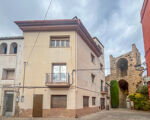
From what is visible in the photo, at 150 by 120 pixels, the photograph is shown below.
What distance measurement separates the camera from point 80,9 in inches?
317

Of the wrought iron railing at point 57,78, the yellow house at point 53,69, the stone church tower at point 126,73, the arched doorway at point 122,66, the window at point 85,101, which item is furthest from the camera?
the arched doorway at point 122,66

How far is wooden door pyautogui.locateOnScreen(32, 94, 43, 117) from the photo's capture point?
34.9 ft

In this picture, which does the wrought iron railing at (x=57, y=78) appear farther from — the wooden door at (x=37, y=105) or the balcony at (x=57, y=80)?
the wooden door at (x=37, y=105)

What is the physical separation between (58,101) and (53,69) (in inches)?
104

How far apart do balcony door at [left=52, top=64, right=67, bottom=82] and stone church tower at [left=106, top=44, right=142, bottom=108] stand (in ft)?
40.6

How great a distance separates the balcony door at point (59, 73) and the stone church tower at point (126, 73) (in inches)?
487

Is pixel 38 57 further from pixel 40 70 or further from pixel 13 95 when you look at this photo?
pixel 13 95

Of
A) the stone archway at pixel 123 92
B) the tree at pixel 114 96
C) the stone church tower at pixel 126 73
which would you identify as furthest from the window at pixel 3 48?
the stone archway at pixel 123 92

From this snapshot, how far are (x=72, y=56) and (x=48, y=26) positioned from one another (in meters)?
3.34

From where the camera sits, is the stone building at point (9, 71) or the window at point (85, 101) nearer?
the stone building at point (9, 71)

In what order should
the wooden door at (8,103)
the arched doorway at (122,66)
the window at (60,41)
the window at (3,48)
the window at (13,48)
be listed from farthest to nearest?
the arched doorway at (122,66) → the window at (3,48) → the window at (13,48) → the window at (60,41) → the wooden door at (8,103)

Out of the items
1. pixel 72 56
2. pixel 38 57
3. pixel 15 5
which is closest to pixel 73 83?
pixel 72 56

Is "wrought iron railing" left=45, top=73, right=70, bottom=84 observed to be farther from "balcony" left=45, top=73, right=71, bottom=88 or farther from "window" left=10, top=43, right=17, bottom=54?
"window" left=10, top=43, right=17, bottom=54

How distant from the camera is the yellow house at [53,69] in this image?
35.3 ft
